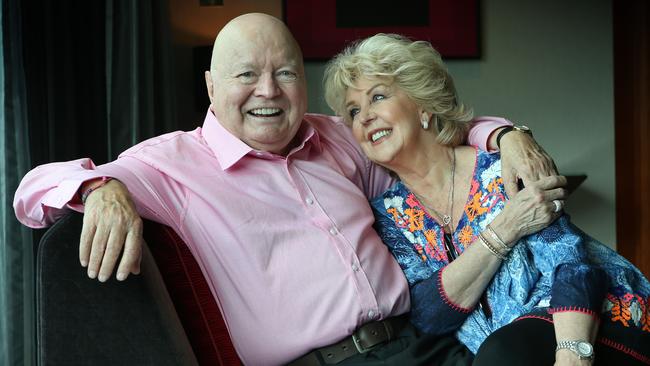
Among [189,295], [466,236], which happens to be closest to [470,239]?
[466,236]

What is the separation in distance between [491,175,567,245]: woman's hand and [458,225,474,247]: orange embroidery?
13cm

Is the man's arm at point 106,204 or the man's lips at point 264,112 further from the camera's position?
the man's lips at point 264,112

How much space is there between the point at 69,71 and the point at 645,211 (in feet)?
11.4

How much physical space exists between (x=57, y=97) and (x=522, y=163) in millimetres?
1741

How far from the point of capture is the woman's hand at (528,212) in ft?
5.83

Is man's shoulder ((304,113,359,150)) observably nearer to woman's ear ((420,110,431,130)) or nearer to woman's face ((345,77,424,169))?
woman's face ((345,77,424,169))

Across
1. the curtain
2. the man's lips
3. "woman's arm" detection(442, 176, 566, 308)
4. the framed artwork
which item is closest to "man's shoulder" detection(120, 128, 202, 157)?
the man's lips

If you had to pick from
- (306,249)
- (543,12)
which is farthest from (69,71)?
(543,12)

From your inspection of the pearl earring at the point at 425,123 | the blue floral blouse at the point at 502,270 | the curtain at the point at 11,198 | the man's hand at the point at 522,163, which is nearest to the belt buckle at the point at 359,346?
the blue floral blouse at the point at 502,270

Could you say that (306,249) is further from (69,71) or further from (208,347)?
(69,71)

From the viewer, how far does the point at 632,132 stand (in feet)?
15.4

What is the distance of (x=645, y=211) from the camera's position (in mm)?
4680

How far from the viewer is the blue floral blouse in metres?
1.71

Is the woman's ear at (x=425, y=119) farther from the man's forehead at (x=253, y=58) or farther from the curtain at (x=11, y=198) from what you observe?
the curtain at (x=11, y=198)
